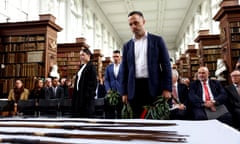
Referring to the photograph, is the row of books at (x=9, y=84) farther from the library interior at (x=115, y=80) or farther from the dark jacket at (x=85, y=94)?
the dark jacket at (x=85, y=94)

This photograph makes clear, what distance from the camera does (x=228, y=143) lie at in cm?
62

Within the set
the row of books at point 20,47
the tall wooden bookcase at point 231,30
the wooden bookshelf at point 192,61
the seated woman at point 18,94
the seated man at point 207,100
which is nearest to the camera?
the seated man at point 207,100

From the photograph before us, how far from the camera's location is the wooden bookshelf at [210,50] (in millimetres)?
9266

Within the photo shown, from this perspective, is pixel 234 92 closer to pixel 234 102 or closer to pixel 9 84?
pixel 234 102

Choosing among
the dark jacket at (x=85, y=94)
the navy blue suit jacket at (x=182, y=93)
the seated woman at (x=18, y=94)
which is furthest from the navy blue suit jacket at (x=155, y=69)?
the seated woman at (x=18, y=94)

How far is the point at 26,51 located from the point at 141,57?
6.09 m

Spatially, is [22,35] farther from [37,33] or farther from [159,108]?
[159,108]

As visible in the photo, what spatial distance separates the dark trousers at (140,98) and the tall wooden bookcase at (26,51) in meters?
5.62

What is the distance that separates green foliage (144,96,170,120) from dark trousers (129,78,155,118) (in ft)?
0.33

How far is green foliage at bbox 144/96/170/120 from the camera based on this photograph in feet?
6.20

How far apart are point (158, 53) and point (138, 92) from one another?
360mm

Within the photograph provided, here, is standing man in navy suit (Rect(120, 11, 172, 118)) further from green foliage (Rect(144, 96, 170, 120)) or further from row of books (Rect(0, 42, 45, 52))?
row of books (Rect(0, 42, 45, 52))

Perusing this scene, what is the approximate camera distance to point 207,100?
3877 mm

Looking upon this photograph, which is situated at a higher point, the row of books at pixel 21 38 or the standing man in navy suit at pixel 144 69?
the row of books at pixel 21 38
